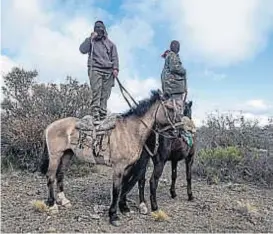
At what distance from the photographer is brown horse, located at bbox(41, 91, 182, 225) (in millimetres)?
6617

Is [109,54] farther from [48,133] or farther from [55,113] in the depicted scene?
[55,113]

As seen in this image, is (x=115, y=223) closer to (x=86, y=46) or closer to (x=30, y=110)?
(x=86, y=46)

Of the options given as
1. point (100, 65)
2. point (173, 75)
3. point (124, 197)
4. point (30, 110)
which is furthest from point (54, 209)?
point (30, 110)

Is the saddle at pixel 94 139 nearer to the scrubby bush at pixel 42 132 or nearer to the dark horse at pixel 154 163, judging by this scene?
the dark horse at pixel 154 163

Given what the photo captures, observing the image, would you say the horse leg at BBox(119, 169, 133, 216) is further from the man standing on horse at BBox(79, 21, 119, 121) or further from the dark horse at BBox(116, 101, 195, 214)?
the man standing on horse at BBox(79, 21, 119, 121)

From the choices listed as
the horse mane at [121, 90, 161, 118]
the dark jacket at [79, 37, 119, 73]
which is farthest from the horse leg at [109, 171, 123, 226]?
the dark jacket at [79, 37, 119, 73]

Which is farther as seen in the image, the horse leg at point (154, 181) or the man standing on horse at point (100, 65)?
the man standing on horse at point (100, 65)

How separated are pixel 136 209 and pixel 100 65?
2407mm

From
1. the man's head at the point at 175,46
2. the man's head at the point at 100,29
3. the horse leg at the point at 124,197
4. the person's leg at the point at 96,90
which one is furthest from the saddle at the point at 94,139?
the man's head at the point at 175,46

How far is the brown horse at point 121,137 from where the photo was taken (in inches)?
261

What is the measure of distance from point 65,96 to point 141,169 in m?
4.78

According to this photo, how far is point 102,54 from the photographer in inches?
293

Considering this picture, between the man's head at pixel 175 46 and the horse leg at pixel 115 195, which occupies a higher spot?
the man's head at pixel 175 46

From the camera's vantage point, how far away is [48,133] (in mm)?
7312
